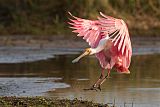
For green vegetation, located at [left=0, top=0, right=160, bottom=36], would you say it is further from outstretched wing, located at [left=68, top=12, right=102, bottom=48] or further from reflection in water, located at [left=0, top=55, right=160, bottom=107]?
outstretched wing, located at [left=68, top=12, right=102, bottom=48]

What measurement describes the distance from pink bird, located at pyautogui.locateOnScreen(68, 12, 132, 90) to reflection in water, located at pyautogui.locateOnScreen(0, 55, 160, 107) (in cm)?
41

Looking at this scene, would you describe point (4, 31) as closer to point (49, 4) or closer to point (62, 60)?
point (49, 4)

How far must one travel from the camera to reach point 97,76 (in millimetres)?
14719

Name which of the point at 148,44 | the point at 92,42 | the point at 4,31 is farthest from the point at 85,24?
the point at 4,31

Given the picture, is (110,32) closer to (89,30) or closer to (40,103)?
(89,30)

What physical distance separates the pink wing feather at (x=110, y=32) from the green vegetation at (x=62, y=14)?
11449 millimetres

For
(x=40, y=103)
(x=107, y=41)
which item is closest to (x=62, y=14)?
(x=107, y=41)

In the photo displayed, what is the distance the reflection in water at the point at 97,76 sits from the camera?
11.6 metres

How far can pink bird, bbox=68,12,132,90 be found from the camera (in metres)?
11.6

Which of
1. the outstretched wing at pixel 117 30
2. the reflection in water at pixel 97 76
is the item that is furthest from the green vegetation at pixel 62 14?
the outstretched wing at pixel 117 30

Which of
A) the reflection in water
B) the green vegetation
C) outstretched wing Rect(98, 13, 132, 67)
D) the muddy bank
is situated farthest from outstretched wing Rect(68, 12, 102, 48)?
the green vegetation

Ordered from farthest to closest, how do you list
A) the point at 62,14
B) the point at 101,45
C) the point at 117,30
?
the point at 62,14 < the point at 101,45 < the point at 117,30

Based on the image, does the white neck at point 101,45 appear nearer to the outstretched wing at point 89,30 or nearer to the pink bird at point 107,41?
the pink bird at point 107,41

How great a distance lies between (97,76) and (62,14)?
9.91 m
